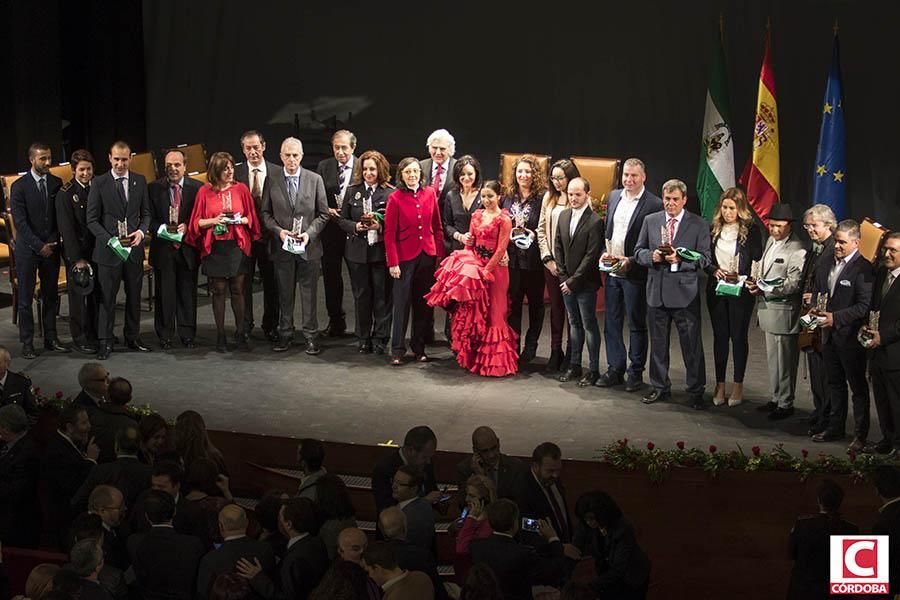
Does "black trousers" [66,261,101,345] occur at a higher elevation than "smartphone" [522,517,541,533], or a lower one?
higher

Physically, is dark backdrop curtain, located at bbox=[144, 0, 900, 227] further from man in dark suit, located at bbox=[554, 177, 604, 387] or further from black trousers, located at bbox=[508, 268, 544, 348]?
man in dark suit, located at bbox=[554, 177, 604, 387]

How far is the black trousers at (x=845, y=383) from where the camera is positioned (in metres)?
8.15

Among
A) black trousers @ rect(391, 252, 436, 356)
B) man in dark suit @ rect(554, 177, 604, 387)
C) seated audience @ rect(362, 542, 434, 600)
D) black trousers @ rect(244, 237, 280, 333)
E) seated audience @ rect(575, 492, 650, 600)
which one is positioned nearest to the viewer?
seated audience @ rect(362, 542, 434, 600)

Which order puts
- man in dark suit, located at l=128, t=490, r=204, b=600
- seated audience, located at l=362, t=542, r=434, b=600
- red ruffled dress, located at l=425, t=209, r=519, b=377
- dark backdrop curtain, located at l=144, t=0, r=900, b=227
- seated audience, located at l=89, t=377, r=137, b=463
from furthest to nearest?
dark backdrop curtain, located at l=144, t=0, r=900, b=227 < red ruffled dress, located at l=425, t=209, r=519, b=377 < seated audience, located at l=89, t=377, r=137, b=463 < man in dark suit, located at l=128, t=490, r=204, b=600 < seated audience, located at l=362, t=542, r=434, b=600

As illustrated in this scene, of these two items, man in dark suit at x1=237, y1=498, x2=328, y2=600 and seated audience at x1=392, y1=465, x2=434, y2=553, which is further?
seated audience at x1=392, y1=465, x2=434, y2=553

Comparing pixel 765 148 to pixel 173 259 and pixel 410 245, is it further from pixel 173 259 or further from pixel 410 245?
pixel 173 259

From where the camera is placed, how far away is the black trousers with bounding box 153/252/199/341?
1034 cm

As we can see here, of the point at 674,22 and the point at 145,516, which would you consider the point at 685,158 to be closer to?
the point at 674,22

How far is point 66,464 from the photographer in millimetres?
6930

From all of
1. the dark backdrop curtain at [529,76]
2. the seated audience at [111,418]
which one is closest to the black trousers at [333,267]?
the dark backdrop curtain at [529,76]

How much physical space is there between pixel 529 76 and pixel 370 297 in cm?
351

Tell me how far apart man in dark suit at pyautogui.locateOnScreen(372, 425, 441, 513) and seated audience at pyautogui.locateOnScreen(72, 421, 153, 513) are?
1.07m

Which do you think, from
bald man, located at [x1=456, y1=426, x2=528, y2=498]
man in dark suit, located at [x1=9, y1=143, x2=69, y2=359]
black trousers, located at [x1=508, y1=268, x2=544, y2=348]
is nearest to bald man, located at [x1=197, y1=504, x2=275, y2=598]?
bald man, located at [x1=456, y1=426, x2=528, y2=498]

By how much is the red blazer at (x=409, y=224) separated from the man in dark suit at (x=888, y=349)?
318cm
